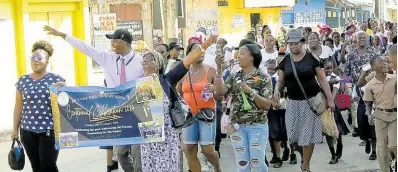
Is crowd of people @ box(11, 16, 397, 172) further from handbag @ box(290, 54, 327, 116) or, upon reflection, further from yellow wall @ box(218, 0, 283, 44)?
yellow wall @ box(218, 0, 283, 44)

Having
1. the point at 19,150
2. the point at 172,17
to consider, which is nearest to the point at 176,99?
Answer: the point at 19,150

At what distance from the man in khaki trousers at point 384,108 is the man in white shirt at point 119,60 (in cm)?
256

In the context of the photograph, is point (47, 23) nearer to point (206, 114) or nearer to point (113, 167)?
point (113, 167)

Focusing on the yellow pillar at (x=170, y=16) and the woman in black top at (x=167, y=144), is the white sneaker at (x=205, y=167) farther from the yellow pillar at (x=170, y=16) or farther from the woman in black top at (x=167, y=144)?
the yellow pillar at (x=170, y=16)

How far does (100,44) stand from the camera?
18.0m

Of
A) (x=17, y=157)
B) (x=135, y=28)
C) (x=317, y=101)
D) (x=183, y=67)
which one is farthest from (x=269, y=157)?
(x=135, y=28)

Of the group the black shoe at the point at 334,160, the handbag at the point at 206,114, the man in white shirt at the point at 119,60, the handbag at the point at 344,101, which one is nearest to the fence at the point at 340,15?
the handbag at the point at 344,101

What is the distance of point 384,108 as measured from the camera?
8031 mm

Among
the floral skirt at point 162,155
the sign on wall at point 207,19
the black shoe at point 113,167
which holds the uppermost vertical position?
the sign on wall at point 207,19

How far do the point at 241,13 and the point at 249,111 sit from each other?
21.9m

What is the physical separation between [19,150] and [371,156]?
15.7ft

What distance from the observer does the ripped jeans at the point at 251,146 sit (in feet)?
24.8

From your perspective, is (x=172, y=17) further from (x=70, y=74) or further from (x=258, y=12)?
(x=258, y=12)

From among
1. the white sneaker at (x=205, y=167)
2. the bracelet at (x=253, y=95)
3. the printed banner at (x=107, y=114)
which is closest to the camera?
the printed banner at (x=107, y=114)
